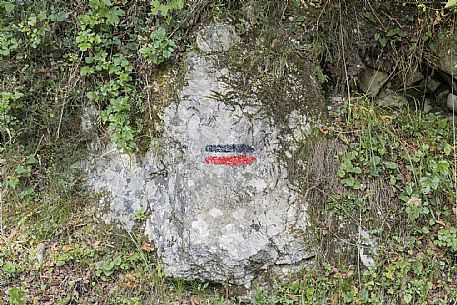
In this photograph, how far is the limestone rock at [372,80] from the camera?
394cm

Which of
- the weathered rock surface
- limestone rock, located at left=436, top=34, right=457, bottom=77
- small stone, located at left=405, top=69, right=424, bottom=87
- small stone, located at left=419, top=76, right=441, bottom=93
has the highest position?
limestone rock, located at left=436, top=34, right=457, bottom=77

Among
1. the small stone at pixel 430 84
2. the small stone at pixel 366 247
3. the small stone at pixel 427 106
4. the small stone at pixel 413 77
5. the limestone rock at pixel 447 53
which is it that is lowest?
the small stone at pixel 366 247

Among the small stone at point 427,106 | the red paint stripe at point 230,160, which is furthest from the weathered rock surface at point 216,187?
the small stone at point 427,106

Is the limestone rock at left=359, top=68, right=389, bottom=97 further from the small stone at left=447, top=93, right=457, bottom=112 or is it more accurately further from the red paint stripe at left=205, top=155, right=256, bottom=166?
the red paint stripe at left=205, top=155, right=256, bottom=166

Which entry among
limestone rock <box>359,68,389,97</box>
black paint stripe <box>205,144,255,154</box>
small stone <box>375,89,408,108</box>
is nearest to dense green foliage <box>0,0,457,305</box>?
small stone <box>375,89,408,108</box>

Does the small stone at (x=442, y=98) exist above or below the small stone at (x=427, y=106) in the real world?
above

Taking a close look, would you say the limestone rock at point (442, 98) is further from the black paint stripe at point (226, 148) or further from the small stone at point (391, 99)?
the black paint stripe at point (226, 148)

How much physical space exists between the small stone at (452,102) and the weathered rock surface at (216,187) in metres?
1.24

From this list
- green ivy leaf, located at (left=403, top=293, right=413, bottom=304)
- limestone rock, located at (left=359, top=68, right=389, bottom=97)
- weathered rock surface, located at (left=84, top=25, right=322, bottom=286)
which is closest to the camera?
green ivy leaf, located at (left=403, top=293, right=413, bottom=304)

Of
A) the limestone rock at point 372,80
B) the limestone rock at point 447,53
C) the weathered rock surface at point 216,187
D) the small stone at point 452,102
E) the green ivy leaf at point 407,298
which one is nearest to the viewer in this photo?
the green ivy leaf at point 407,298

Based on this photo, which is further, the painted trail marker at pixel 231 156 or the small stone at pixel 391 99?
the small stone at pixel 391 99

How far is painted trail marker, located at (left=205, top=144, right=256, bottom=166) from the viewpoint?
3.25 metres

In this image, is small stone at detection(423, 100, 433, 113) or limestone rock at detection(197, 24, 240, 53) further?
small stone at detection(423, 100, 433, 113)

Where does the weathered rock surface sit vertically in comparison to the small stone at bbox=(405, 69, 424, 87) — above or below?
below
